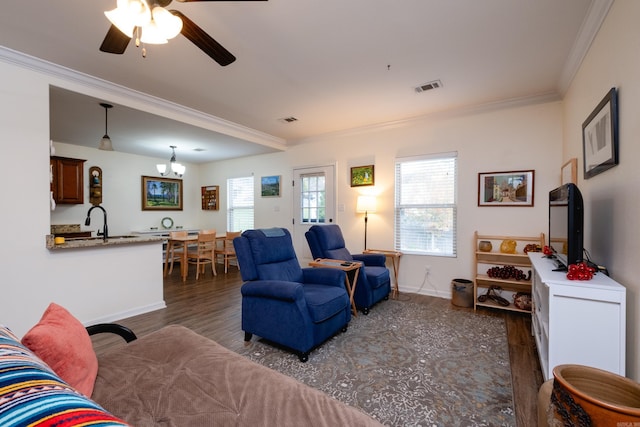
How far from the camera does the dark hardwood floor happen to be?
199 cm

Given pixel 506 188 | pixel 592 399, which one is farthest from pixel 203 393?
pixel 506 188

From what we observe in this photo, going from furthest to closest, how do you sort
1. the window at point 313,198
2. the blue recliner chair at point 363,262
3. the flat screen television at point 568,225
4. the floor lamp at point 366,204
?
the window at point 313,198
the floor lamp at point 366,204
the blue recliner chair at point 363,262
the flat screen television at point 568,225

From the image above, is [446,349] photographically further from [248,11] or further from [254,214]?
[254,214]

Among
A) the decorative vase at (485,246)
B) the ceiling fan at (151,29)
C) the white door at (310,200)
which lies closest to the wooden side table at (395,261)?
the decorative vase at (485,246)

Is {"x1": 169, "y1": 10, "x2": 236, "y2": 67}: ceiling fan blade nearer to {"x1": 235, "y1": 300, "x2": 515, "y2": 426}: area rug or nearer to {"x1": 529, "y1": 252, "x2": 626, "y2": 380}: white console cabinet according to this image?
{"x1": 235, "y1": 300, "x2": 515, "y2": 426}: area rug

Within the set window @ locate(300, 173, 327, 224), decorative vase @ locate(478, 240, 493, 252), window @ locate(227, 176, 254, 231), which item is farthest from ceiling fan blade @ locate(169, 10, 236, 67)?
window @ locate(227, 176, 254, 231)

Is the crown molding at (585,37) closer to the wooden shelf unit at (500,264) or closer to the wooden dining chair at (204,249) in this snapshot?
the wooden shelf unit at (500,264)

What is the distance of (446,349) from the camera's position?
252 cm

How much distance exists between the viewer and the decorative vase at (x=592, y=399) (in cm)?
96

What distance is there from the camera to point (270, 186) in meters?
5.86

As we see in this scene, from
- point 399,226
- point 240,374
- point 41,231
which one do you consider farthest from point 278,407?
point 399,226

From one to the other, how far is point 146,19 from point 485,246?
3.92 m

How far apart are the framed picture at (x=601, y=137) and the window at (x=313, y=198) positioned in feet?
11.4

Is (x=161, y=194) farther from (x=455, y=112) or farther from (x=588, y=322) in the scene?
(x=588, y=322)
